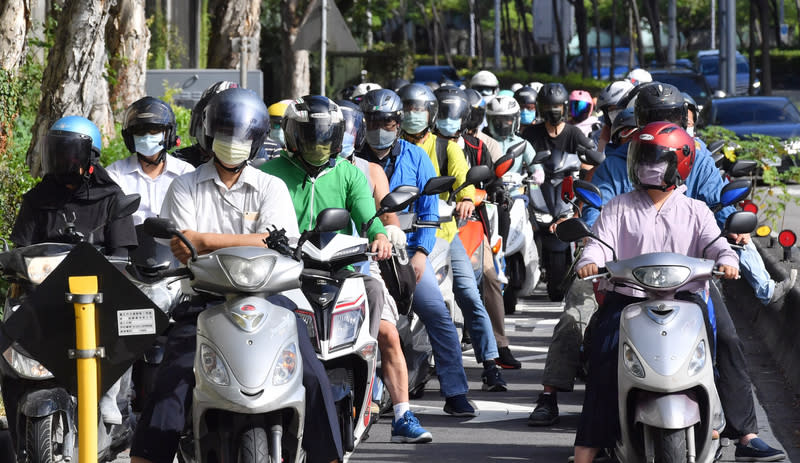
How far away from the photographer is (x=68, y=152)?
685 cm

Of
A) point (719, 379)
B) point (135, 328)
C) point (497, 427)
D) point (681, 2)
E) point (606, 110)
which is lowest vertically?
point (497, 427)

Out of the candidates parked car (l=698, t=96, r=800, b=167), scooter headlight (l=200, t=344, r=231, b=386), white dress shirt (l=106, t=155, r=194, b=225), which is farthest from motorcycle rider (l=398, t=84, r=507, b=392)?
parked car (l=698, t=96, r=800, b=167)

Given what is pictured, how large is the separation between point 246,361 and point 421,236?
3.26m

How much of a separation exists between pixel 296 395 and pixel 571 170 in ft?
26.3

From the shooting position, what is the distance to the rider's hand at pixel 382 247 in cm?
653

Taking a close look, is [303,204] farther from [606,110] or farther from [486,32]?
[486,32]

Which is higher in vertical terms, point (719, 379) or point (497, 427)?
point (719, 379)

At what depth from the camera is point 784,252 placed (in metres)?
11.4

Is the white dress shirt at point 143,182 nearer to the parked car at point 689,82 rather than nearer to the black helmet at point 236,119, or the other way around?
the black helmet at point 236,119

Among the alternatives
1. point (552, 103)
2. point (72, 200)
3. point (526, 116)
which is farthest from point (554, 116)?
point (72, 200)

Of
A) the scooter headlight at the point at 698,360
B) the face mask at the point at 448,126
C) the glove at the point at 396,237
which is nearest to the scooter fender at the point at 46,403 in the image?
the glove at the point at 396,237

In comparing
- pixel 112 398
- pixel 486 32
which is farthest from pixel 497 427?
pixel 486 32

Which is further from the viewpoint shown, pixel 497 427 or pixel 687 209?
pixel 497 427

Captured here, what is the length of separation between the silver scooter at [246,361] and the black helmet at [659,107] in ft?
9.88
